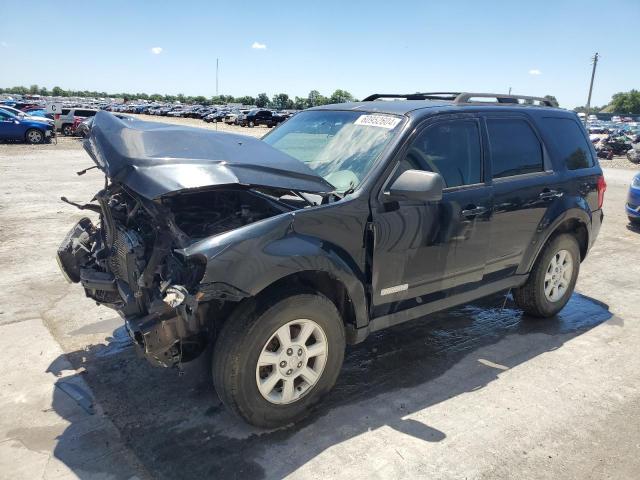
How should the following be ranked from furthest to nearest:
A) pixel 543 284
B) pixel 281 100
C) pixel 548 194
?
pixel 281 100, pixel 543 284, pixel 548 194

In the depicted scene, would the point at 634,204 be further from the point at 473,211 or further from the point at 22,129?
the point at 22,129

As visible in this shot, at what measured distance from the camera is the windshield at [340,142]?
11.4 feet

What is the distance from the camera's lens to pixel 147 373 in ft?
12.1

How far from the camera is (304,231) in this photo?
9.75 feet

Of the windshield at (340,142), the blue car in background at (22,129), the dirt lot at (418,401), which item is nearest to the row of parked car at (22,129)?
the blue car in background at (22,129)

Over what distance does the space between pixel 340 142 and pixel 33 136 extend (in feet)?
75.5

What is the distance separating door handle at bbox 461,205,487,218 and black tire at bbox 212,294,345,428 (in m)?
1.34

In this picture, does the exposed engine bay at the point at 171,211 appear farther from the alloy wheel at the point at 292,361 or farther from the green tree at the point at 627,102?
the green tree at the point at 627,102

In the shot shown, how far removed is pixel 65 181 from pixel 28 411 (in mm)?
10079

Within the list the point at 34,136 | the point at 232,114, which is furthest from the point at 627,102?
the point at 34,136

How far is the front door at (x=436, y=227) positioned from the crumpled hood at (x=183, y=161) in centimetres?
58

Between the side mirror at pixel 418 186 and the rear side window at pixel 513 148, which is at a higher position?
the rear side window at pixel 513 148

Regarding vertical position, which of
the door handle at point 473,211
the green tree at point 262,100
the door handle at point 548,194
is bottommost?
the door handle at point 473,211

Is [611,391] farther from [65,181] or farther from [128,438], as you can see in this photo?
[65,181]
